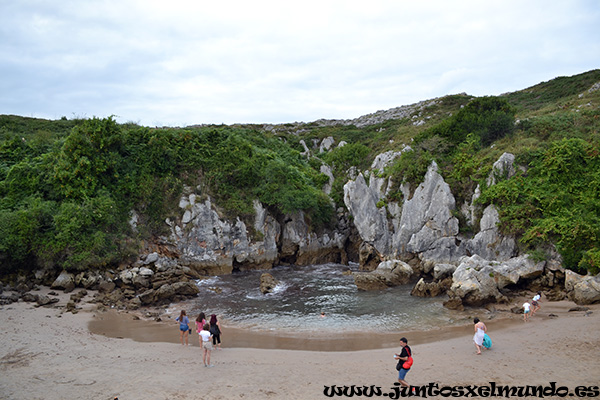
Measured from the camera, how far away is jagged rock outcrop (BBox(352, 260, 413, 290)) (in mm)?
24125

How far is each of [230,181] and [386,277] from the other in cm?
1846

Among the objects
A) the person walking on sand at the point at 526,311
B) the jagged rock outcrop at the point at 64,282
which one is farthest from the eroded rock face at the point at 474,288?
the jagged rock outcrop at the point at 64,282

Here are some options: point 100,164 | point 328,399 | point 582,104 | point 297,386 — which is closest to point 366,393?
point 328,399

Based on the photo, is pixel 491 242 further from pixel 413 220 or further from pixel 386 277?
pixel 386 277

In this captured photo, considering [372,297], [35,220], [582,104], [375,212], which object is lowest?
[372,297]

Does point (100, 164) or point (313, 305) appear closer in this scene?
point (313, 305)

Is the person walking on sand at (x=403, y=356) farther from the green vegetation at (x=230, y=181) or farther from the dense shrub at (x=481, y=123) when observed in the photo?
the dense shrub at (x=481, y=123)

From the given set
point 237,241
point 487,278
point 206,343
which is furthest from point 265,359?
point 237,241

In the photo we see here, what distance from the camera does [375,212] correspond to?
3206 cm

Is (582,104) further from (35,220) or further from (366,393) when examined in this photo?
(35,220)

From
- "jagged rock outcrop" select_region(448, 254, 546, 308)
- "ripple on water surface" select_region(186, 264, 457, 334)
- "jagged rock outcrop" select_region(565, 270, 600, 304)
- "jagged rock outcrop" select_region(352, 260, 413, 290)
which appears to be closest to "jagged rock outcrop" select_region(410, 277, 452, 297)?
"ripple on water surface" select_region(186, 264, 457, 334)

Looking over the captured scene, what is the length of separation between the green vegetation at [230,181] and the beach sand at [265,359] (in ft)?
24.6

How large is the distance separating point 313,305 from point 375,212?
45.1 feet

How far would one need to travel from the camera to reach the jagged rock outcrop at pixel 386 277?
24.1m
